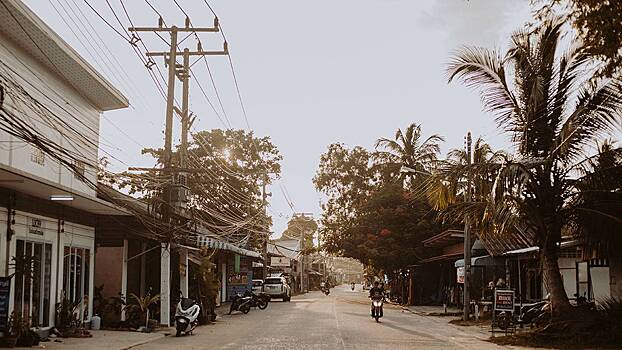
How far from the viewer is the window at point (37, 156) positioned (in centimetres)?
1989

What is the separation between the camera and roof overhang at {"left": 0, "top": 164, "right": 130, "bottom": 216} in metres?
15.8

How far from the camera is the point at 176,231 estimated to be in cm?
2495

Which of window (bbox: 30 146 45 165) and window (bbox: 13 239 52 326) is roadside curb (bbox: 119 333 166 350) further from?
window (bbox: 30 146 45 165)

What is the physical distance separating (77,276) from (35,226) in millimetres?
3851

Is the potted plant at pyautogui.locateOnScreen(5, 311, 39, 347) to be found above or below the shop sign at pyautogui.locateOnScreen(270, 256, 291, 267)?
below

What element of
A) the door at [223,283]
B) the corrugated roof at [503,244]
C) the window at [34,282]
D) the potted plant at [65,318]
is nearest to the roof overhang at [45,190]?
the window at [34,282]

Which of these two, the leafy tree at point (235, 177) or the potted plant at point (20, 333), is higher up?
the leafy tree at point (235, 177)

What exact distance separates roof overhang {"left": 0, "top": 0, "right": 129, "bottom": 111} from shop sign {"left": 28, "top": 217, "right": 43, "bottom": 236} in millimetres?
4267

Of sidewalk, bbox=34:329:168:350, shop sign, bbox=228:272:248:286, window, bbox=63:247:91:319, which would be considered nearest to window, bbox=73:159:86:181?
window, bbox=63:247:91:319

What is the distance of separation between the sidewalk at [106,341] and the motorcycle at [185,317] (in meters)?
0.58

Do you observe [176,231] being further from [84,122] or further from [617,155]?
[617,155]

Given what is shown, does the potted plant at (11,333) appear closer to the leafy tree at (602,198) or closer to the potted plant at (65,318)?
the potted plant at (65,318)

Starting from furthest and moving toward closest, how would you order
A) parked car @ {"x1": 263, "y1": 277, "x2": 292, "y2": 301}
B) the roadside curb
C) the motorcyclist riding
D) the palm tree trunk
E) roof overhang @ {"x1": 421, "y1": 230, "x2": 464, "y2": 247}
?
parked car @ {"x1": 263, "y1": 277, "x2": 292, "y2": 301} → roof overhang @ {"x1": 421, "y1": 230, "x2": 464, "y2": 247} → the motorcyclist riding → the palm tree trunk → the roadside curb

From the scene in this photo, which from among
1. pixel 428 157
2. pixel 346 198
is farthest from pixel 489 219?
pixel 346 198
